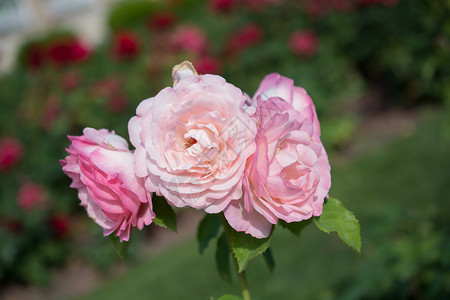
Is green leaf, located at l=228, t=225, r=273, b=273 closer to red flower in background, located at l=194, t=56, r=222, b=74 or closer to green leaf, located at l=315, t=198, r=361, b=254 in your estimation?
green leaf, located at l=315, t=198, r=361, b=254

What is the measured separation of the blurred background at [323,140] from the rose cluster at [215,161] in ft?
3.93

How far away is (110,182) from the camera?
0.84m

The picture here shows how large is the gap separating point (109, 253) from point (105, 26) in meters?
10.2

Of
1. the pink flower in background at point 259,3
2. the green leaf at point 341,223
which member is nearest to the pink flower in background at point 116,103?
the pink flower in background at point 259,3

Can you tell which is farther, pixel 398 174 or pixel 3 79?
pixel 3 79

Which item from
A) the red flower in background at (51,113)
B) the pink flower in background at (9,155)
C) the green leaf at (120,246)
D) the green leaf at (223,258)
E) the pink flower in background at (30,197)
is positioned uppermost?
the green leaf at (120,246)

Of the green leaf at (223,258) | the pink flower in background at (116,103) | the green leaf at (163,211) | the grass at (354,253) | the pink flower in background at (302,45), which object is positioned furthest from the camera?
the pink flower in background at (302,45)

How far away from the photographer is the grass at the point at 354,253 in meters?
2.14

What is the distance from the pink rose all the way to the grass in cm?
136

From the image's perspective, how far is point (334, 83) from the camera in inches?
227

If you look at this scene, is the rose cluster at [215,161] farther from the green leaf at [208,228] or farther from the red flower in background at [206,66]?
the red flower in background at [206,66]

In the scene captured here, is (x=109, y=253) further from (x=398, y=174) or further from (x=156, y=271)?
(x=398, y=174)

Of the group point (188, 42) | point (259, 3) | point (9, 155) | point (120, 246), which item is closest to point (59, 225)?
point (9, 155)

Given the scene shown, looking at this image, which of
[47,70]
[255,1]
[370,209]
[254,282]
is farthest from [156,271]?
[255,1]
